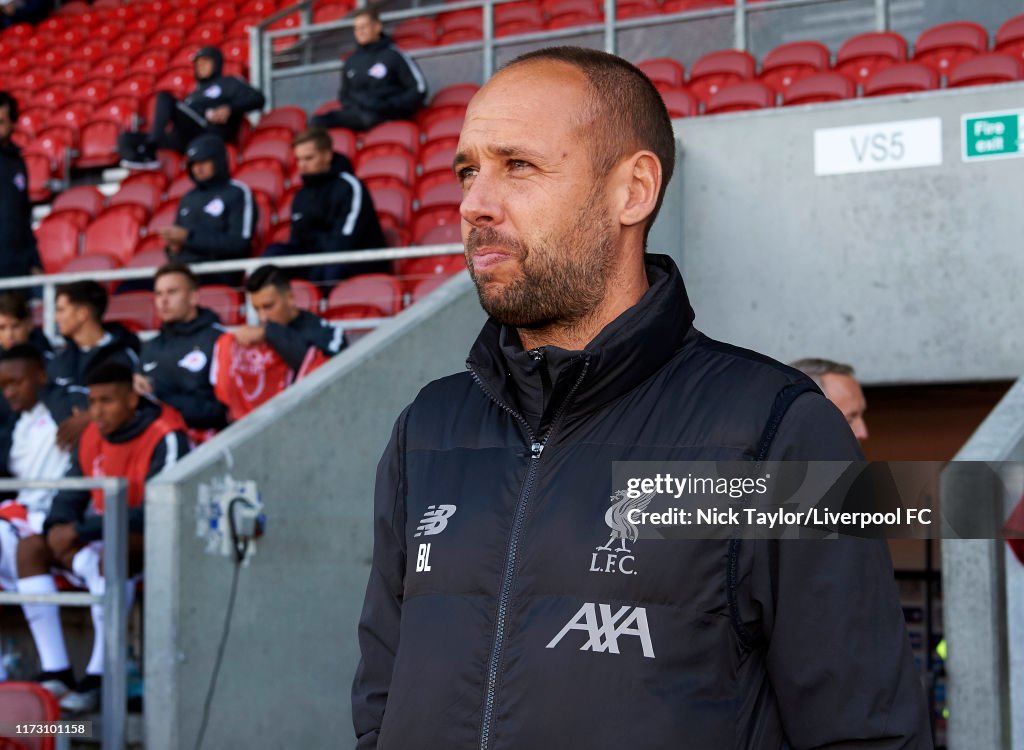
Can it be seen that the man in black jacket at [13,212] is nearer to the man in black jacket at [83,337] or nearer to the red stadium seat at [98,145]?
the man in black jacket at [83,337]

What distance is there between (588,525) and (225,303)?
5.76 m

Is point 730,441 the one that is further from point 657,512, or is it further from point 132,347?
point 132,347

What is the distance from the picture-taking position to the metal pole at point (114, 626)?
427cm

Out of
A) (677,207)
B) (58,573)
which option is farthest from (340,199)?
(58,573)

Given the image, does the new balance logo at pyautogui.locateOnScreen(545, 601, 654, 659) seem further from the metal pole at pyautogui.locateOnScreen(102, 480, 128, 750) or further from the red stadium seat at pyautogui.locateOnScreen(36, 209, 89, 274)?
the red stadium seat at pyautogui.locateOnScreen(36, 209, 89, 274)

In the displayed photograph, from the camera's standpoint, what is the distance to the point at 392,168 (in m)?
8.55

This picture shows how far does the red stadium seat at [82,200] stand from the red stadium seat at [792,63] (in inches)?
191

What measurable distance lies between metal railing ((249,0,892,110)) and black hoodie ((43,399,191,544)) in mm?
4970

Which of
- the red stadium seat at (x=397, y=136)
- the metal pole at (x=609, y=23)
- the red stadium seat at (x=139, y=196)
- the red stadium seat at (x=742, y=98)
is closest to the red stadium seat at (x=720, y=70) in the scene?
the red stadium seat at (x=742, y=98)

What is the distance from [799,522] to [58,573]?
4.18m

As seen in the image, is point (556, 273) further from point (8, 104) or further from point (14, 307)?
point (8, 104)

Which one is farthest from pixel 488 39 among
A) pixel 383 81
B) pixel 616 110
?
pixel 616 110

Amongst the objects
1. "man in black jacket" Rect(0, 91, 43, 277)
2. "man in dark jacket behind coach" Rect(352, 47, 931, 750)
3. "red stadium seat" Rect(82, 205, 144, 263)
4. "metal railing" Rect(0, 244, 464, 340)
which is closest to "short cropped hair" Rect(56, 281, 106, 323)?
"metal railing" Rect(0, 244, 464, 340)

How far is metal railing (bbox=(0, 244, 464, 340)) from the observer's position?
20.9 ft
